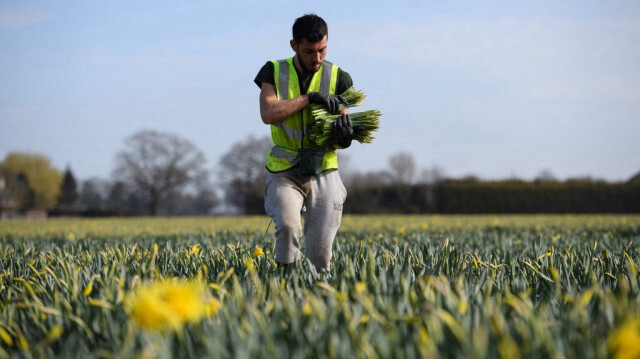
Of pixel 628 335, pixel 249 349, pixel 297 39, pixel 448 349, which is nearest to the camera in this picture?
pixel 628 335

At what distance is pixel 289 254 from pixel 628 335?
2506 mm

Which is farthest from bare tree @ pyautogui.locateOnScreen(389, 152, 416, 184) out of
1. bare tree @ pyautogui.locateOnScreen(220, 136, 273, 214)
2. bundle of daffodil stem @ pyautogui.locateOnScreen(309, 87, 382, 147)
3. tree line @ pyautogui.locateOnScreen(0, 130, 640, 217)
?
bundle of daffodil stem @ pyautogui.locateOnScreen(309, 87, 382, 147)

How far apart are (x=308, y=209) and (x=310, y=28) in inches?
44.8

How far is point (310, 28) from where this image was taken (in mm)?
3533

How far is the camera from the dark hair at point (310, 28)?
11.6ft

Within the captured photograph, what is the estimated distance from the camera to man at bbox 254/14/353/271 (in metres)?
3.62

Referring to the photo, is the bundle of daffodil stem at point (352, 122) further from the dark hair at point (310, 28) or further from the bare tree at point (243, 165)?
the bare tree at point (243, 165)

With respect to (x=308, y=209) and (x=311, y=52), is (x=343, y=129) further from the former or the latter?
(x=308, y=209)

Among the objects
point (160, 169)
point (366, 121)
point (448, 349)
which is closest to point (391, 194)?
point (160, 169)

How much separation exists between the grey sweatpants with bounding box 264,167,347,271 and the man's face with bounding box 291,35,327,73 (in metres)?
0.66

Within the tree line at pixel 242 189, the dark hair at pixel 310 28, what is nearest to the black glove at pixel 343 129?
the dark hair at pixel 310 28

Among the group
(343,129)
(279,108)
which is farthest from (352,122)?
(279,108)

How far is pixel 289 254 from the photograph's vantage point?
3723 mm

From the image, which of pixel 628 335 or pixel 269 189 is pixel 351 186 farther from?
pixel 628 335
